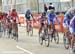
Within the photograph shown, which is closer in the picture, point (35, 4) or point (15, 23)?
point (15, 23)

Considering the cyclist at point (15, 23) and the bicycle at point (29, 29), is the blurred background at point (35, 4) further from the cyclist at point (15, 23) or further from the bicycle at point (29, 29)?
the cyclist at point (15, 23)

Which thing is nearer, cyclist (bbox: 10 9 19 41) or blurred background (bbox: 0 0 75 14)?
cyclist (bbox: 10 9 19 41)

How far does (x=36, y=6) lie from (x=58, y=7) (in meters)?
4.43

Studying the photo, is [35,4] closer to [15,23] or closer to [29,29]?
[29,29]

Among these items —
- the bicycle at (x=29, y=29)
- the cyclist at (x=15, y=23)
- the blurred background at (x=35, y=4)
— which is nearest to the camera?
the cyclist at (x=15, y=23)

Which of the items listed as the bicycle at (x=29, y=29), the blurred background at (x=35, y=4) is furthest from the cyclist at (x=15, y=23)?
the blurred background at (x=35, y=4)

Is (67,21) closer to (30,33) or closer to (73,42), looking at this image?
(73,42)

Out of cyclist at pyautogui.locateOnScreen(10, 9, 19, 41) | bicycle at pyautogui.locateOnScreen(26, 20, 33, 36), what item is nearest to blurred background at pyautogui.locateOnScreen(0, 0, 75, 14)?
bicycle at pyautogui.locateOnScreen(26, 20, 33, 36)

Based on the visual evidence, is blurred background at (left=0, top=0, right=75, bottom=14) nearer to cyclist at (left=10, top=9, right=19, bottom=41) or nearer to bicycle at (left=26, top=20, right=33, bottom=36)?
bicycle at (left=26, top=20, right=33, bottom=36)

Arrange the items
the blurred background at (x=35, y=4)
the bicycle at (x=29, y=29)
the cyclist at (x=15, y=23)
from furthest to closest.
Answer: the blurred background at (x=35, y=4)
the bicycle at (x=29, y=29)
the cyclist at (x=15, y=23)

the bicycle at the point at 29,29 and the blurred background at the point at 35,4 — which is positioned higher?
the blurred background at the point at 35,4

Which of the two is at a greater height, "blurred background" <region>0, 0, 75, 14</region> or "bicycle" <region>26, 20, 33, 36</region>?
"blurred background" <region>0, 0, 75, 14</region>

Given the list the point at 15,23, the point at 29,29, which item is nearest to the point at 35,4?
the point at 29,29

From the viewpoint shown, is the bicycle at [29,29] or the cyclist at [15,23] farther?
the bicycle at [29,29]
